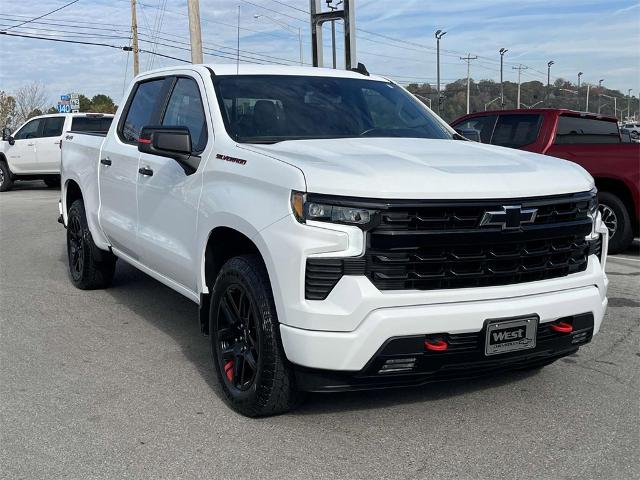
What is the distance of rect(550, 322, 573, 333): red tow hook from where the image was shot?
11.9ft

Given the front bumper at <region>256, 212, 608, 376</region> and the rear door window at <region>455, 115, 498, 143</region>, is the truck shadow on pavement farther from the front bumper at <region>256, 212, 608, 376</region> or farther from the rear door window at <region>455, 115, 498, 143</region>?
the rear door window at <region>455, 115, 498, 143</region>

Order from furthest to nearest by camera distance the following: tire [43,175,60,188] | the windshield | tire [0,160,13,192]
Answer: tire [43,175,60,188] < tire [0,160,13,192] < the windshield

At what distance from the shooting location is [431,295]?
3318 millimetres

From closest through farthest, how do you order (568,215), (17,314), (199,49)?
(568,215) < (17,314) < (199,49)

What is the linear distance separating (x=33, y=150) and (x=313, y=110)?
16.1 meters

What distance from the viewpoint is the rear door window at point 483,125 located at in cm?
1027

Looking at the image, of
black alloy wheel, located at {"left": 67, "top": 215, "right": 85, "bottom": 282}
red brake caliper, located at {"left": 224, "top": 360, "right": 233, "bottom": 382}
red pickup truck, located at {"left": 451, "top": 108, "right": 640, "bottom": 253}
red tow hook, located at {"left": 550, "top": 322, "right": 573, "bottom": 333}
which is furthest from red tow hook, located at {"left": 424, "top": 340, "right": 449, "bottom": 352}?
red pickup truck, located at {"left": 451, "top": 108, "right": 640, "bottom": 253}

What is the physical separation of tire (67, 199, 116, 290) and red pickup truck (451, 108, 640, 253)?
577cm

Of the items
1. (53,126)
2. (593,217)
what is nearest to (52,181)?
(53,126)

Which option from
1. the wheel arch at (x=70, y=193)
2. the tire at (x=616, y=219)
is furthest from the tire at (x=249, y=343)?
the tire at (x=616, y=219)

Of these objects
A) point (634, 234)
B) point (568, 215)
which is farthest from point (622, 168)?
point (568, 215)

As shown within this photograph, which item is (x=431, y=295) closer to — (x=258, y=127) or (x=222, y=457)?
(x=222, y=457)

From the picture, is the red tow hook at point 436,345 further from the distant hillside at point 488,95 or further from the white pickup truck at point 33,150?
the distant hillside at point 488,95

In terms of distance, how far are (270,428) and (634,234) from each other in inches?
271
